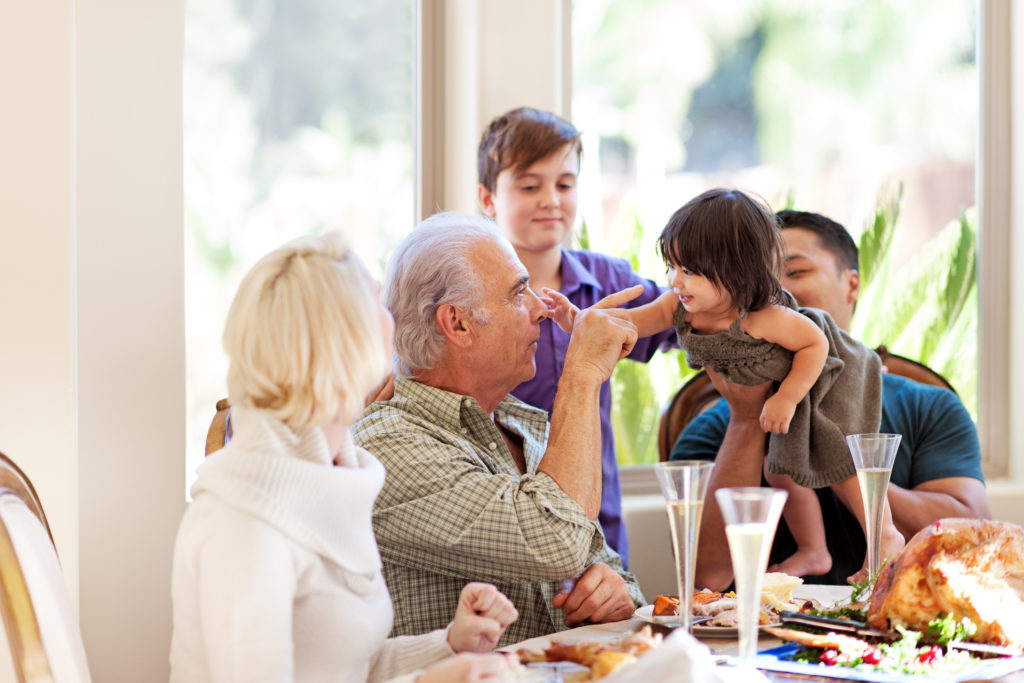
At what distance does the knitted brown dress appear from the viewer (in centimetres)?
221

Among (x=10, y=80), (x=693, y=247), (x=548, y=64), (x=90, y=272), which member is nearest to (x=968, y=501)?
(x=693, y=247)

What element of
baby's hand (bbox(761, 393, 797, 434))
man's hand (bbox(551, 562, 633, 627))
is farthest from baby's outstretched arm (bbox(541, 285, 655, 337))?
man's hand (bbox(551, 562, 633, 627))

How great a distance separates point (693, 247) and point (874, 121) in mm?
1697

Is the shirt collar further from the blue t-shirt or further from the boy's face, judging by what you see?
the blue t-shirt

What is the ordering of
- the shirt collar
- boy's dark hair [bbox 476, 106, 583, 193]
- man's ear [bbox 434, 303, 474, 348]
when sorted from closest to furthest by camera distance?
man's ear [bbox 434, 303, 474, 348]
boy's dark hair [bbox 476, 106, 583, 193]
the shirt collar

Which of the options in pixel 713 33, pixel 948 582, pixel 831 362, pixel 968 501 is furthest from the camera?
pixel 713 33

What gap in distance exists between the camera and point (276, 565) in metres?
1.05

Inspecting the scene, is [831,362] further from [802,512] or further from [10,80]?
[10,80]

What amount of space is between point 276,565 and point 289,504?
0.22 feet

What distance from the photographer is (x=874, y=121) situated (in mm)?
3502

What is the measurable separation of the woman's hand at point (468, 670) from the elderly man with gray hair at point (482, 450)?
0.46 m

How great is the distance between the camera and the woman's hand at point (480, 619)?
4.37ft

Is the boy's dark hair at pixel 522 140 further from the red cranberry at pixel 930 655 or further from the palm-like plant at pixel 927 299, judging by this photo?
the red cranberry at pixel 930 655

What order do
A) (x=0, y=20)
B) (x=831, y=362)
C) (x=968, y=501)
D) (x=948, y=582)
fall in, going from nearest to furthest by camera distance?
1. (x=948, y=582)
2. (x=0, y=20)
3. (x=831, y=362)
4. (x=968, y=501)
